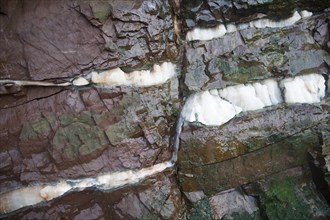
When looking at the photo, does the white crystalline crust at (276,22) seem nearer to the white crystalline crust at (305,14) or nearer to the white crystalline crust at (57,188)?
the white crystalline crust at (305,14)

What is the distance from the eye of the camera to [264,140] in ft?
9.89

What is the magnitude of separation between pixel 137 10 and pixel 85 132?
1191 mm

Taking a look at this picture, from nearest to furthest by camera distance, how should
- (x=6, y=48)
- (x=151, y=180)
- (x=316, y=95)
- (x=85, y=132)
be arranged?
(x=6, y=48) < (x=85, y=132) < (x=151, y=180) < (x=316, y=95)

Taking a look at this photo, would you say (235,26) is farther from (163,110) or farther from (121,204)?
(121,204)

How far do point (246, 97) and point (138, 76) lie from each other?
109 cm

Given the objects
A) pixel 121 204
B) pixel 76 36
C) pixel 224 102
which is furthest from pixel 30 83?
pixel 224 102

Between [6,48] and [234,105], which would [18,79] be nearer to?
[6,48]

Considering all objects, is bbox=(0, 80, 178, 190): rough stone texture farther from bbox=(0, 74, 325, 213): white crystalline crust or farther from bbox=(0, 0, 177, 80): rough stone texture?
bbox=(0, 0, 177, 80): rough stone texture

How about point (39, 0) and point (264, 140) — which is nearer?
point (39, 0)

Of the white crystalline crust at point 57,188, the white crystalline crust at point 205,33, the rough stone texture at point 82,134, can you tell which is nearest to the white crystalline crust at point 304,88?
the white crystalline crust at point 205,33

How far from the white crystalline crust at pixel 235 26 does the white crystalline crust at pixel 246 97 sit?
556 mm

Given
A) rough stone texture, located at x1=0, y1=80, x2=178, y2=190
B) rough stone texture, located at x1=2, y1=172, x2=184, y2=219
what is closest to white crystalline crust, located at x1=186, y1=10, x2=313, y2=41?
rough stone texture, located at x1=0, y1=80, x2=178, y2=190

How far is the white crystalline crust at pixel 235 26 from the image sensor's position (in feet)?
10.3

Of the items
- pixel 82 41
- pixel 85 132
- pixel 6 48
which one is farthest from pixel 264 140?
pixel 6 48
